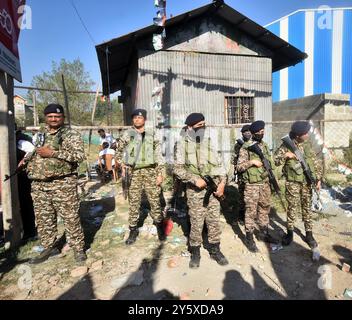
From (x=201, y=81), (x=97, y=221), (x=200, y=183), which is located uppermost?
(x=201, y=81)

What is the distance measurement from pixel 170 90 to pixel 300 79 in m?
12.0

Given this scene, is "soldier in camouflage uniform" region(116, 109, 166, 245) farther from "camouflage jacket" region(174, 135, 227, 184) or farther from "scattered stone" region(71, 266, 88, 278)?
"scattered stone" region(71, 266, 88, 278)

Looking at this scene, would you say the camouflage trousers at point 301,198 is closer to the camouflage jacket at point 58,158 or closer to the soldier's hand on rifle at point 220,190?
the soldier's hand on rifle at point 220,190

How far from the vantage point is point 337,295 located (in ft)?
9.45

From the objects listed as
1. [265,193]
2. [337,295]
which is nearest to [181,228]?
[265,193]

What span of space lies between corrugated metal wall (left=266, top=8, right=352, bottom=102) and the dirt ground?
1476 centimetres

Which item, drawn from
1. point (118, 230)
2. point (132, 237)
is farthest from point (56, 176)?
point (118, 230)

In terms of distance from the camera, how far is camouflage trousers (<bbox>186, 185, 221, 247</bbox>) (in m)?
3.39

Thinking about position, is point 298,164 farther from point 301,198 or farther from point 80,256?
point 80,256

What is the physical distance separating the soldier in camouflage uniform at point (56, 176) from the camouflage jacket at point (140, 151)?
78cm

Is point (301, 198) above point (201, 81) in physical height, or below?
below

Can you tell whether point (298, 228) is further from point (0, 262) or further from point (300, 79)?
point (300, 79)

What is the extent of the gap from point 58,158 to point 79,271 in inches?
55.2

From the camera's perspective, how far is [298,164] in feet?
12.2
